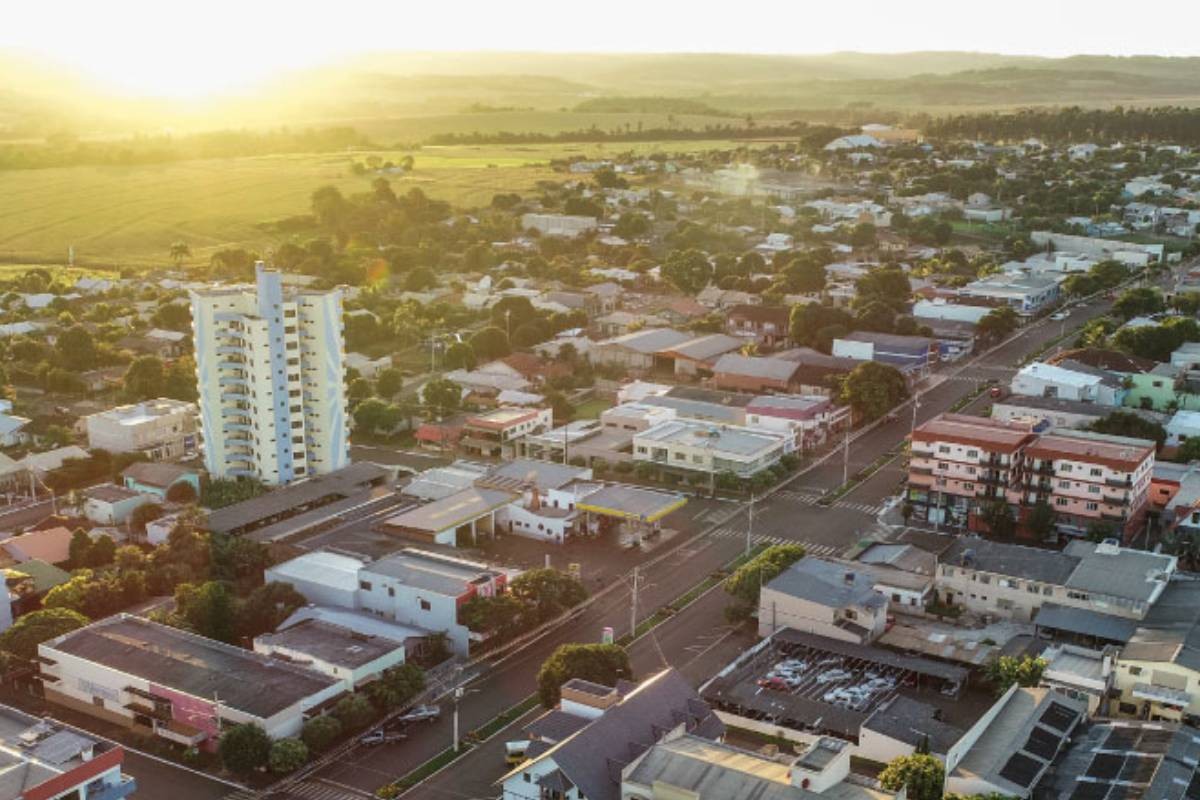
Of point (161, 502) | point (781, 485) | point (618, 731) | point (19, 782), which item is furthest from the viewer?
point (781, 485)

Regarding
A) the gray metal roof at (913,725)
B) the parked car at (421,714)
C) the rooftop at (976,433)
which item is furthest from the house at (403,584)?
the rooftop at (976,433)

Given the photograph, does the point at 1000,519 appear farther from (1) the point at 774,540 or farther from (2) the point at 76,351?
(2) the point at 76,351

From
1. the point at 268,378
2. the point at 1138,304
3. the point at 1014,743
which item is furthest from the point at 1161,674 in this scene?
the point at 1138,304

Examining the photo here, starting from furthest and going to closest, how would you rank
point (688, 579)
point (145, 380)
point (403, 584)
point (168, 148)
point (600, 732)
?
point (168, 148) < point (145, 380) < point (688, 579) < point (403, 584) < point (600, 732)

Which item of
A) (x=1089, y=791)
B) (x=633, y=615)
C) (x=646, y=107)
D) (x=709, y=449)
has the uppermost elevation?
(x=646, y=107)

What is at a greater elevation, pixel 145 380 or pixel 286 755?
pixel 145 380

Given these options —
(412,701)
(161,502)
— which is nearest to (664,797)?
(412,701)

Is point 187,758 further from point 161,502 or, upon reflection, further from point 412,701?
point 161,502
